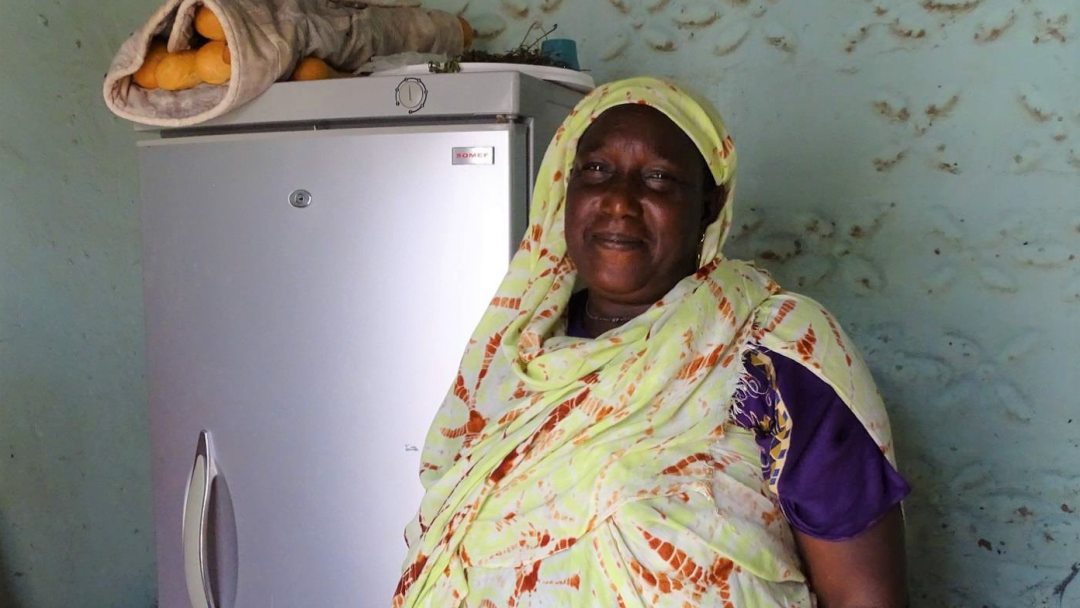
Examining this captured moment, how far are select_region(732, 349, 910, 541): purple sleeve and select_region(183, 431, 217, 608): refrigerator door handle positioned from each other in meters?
0.85

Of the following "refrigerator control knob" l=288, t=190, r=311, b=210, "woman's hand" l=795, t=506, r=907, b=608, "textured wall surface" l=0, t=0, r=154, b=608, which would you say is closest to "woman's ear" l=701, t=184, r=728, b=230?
"woman's hand" l=795, t=506, r=907, b=608

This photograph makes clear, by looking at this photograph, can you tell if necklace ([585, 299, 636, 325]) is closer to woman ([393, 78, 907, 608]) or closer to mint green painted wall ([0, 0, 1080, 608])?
woman ([393, 78, 907, 608])

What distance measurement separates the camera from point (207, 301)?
1.29 metres

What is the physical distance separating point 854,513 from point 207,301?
3.08 ft

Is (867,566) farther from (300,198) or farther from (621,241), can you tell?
(300,198)

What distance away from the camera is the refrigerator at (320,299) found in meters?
1.13

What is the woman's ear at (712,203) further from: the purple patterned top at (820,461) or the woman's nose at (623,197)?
the purple patterned top at (820,461)

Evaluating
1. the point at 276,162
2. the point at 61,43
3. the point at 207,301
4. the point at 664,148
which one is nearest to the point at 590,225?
the point at 664,148

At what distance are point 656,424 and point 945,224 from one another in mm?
825

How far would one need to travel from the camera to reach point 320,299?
3.94 ft

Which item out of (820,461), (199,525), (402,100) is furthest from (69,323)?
(820,461)

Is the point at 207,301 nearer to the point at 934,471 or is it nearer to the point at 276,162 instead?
the point at 276,162

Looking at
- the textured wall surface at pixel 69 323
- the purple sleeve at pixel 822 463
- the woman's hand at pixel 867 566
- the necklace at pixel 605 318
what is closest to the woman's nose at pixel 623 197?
the necklace at pixel 605 318

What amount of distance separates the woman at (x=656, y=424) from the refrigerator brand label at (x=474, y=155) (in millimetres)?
87
